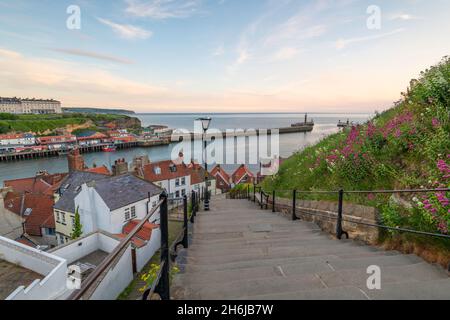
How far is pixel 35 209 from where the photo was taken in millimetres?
22141

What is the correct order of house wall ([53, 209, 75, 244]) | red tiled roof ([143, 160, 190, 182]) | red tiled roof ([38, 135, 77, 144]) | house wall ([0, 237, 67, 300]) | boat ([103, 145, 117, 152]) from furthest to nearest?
boat ([103, 145, 117, 152]), red tiled roof ([38, 135, 77, 144]), red tiled roof ([143, 160, 190, 182]), house wall ([53, 209, 75, 244]), house wall ([0, 237, 67, 300])

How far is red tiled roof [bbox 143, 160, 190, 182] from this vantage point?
2955 centimetres

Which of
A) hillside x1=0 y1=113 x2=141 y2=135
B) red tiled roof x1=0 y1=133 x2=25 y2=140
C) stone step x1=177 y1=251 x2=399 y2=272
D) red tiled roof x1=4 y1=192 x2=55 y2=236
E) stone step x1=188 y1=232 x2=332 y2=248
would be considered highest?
hillside x1=0 y1=113 x2=141 y2=135

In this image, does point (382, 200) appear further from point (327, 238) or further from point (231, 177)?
point (231, 177)

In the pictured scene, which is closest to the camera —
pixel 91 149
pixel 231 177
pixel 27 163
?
pixel 231 177

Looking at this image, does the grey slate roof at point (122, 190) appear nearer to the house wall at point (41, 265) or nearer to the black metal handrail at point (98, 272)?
the house wall at point (41, 265)

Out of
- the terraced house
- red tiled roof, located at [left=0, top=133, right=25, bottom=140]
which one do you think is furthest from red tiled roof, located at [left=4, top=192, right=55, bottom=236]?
red tiled roof, located at [left=0, top=133, right=25, bottom=140]

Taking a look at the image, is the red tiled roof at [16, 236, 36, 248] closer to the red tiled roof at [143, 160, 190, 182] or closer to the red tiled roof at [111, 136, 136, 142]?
the red tiled roof at [143, 160, 190, 182]

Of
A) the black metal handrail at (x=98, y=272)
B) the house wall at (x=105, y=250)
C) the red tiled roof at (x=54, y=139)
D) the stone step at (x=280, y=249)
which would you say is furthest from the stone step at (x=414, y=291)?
the red tiled roof at (x=54, y=139)

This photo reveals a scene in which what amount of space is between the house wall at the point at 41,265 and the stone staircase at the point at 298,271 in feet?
17.5

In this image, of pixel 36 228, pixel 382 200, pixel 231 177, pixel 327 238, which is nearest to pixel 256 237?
pixel 327 238

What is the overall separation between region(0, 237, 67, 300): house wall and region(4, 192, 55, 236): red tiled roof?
1300 centimetres

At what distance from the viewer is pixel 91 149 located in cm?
7962
